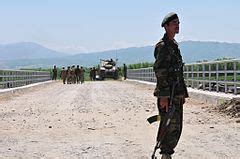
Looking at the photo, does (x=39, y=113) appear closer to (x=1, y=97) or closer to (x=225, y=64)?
(x=225, y=64)

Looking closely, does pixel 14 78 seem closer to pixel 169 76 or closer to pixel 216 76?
pixel 216 76

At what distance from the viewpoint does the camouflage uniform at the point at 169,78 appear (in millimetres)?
6012

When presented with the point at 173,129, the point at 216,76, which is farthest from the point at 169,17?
the point at 216,76

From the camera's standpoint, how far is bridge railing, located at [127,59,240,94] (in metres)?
17.5

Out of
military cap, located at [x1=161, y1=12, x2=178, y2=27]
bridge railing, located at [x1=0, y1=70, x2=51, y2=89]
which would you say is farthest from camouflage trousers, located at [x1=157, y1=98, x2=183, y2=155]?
bridge railing, located at [x1=0, y1=70, x2=51, y2=89]

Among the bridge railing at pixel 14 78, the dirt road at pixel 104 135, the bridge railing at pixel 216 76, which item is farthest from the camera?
the bridge railing at pixel 14 78

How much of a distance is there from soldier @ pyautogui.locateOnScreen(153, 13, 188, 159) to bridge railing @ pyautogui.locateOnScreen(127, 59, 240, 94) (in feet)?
36.4

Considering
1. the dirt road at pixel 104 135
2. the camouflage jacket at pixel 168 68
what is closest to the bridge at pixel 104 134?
the dirt road at pixel 104 135

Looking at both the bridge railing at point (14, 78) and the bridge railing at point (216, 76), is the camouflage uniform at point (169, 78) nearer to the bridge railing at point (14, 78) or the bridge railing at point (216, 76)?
the bridge railing at point (216, 76)

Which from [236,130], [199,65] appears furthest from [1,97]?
[236,130]

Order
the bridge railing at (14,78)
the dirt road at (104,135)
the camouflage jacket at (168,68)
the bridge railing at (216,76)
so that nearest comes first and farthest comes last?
1. the camouflage jacket at (168,68)
2. the dirt road at (104,135)
3. the bridge railing at (216,76)
4. the bridge railing at (14,78)

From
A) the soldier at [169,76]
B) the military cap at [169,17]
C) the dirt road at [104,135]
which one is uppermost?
the military cap at [169,17]

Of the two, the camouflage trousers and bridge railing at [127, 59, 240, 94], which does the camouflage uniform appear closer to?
the camouflage trousers

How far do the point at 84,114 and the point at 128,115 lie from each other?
4.07ft
